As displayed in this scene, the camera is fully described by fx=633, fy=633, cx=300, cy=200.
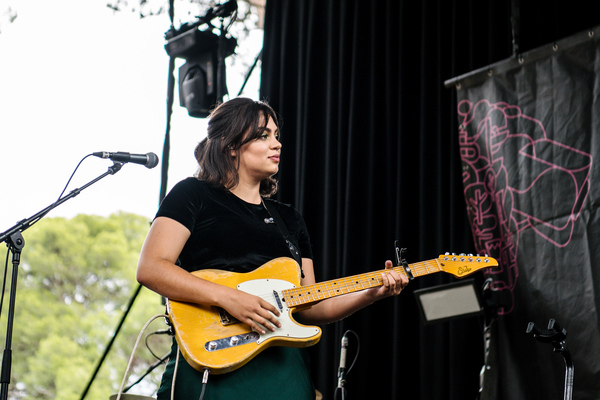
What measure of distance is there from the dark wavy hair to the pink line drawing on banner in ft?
2.92

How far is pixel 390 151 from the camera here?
3.01 m

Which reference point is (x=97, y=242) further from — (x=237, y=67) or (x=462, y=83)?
(x=462, y=83)

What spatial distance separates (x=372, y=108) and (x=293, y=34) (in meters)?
0.79

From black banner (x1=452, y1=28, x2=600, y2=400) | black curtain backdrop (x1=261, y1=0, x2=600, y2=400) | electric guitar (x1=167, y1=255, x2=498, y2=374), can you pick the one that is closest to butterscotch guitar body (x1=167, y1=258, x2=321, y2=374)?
electric guitar (x1=167, y1=255, x2=498, y2=374)

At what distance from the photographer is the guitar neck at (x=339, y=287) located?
184cm

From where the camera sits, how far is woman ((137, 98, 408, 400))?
1.71 meters

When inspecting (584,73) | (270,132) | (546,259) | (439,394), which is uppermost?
(584,73)

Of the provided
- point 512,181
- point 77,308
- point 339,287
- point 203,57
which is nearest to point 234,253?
point 339,287

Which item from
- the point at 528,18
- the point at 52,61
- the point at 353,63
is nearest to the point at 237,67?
the point at 353,63

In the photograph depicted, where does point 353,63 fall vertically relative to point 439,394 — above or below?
above

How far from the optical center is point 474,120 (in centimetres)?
259

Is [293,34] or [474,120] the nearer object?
[474,120]

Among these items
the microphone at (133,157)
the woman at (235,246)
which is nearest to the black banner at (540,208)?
the woman at (235,246)

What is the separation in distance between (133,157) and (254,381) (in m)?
0.86
